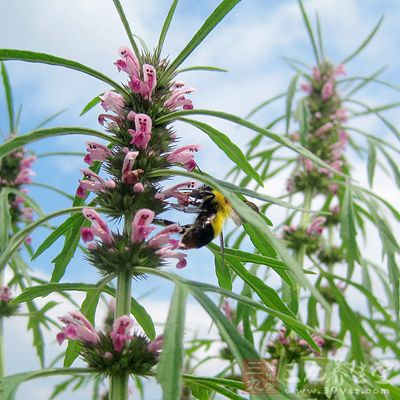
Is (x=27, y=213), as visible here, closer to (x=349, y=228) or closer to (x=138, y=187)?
(x=349, y=228)

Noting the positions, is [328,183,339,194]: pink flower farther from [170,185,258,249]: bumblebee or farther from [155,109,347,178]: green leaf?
[155,109,347,178]: green leaf

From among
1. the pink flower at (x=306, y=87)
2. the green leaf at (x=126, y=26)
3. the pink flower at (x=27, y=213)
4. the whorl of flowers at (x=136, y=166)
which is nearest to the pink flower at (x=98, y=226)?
the whorl of flowers at (x=136, y=166)

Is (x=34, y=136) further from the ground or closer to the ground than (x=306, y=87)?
closer to the ground

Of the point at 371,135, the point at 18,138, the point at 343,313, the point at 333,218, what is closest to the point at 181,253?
the point at 18,138

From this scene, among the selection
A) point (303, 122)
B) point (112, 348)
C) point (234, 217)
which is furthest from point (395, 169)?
point (112, 348)

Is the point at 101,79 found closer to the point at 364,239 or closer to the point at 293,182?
the point at 293,182

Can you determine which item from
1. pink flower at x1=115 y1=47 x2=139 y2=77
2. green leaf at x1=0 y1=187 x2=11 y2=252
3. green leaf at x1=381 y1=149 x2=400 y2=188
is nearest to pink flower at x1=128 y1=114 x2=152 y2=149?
pink flower at x1=115 y1=47 x2=139 y2=77
